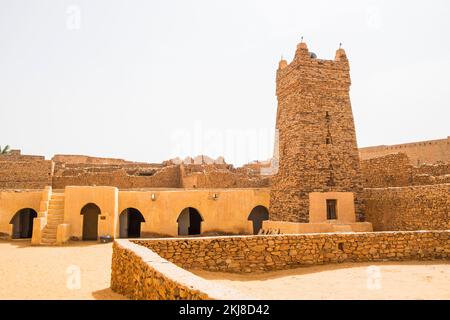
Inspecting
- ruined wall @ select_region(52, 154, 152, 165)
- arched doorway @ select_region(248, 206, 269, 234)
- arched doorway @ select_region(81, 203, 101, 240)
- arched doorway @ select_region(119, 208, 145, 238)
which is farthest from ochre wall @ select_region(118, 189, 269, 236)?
ruined wall @ select_region(52, 154, 152, 165)

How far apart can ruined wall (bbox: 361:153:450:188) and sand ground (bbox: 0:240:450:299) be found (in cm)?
923

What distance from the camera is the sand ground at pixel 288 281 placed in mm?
7961

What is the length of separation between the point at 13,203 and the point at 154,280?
17.6m

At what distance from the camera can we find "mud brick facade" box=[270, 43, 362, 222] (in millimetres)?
17844

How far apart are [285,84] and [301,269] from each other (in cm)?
1190

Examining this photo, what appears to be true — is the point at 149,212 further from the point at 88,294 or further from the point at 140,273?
the point at 140,273

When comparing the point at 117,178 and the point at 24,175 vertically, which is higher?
the point at 24,175

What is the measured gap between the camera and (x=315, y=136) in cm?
1817

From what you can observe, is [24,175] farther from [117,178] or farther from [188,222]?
[188,222]

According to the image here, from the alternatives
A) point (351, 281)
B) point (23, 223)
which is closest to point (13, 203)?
point (23, 223)

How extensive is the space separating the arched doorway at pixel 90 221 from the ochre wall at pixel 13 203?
2.54 meters

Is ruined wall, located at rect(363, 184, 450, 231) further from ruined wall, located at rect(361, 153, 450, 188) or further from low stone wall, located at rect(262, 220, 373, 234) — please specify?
ruined wall, located at rect(361, 153, 450, 188)
